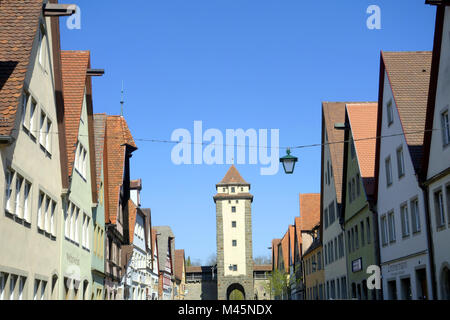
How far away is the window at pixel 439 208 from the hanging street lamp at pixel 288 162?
6.68m

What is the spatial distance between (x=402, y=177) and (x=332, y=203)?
50.7ft

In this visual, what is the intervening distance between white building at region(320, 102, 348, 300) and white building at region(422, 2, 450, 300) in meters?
15.6

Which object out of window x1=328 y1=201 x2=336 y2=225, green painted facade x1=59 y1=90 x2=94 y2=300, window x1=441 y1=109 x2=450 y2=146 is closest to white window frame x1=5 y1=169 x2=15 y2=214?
green painted facade x1=59 y1=90 x2=94 y2=300

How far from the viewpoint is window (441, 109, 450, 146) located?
19797 millimetres

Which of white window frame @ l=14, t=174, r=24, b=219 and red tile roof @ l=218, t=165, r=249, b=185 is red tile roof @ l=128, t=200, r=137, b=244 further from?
red tile roof @ l=218, t=165, r=249, b=185

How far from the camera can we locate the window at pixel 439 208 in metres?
20.7

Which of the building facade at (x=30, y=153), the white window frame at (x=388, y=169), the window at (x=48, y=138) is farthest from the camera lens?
the white window frame at (x=388, y=169)

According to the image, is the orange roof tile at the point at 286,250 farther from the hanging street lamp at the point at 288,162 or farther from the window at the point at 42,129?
the hanging street lamp at the point at 288,162

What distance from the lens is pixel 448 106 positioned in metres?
19.6

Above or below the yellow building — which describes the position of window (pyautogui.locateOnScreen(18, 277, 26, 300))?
below

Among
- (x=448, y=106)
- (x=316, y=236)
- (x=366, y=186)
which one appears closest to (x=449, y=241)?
(x=448, y=106)

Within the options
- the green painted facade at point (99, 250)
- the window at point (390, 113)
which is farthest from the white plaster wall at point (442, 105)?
the green painted facade at point (99, 250)
